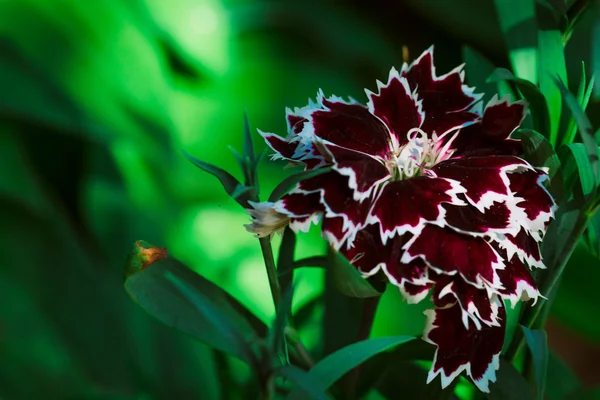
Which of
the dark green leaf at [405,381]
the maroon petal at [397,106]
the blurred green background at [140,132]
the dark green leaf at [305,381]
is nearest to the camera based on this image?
the dark green leaf at [305,381]

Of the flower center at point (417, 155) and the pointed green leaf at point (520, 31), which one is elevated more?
the pointed green leaf at point (520, 31)

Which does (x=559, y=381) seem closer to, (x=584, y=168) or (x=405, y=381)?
(x=405, y=381)

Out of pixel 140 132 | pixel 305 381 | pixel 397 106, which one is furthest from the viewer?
pixel 140 132

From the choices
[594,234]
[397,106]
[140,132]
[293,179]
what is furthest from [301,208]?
[140,132]

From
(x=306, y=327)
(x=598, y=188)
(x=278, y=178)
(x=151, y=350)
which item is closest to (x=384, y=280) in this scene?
(x=598, y=188)

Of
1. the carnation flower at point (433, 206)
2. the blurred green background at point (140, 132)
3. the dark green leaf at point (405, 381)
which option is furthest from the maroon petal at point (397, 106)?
the blurred green background at point (140, 132)

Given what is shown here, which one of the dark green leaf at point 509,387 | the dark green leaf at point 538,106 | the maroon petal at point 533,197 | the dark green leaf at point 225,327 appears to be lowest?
the dark green leaf at point 509,387

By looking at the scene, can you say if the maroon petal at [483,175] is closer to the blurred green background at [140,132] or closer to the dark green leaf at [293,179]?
the dark green leaf at [293,179]

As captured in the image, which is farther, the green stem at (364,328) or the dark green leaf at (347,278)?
the green stem at (364,328)
